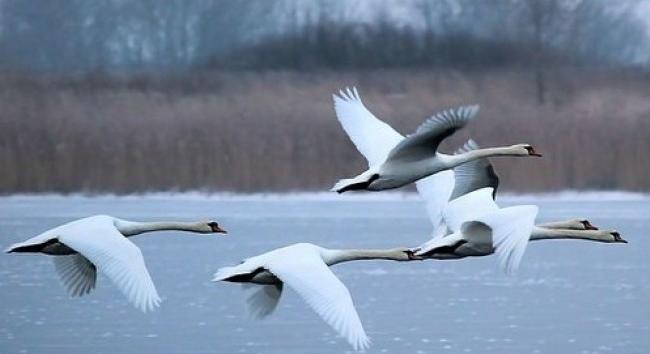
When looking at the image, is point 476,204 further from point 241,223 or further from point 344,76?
point 241,223

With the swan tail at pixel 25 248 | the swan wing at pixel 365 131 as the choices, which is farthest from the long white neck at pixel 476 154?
the swan tail at pixel 25 248

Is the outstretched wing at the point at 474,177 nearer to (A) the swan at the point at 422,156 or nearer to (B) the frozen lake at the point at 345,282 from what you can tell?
(A) the swan at the point at 422,156

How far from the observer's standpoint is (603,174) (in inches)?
651

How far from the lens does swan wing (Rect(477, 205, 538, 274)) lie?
23.7 ft

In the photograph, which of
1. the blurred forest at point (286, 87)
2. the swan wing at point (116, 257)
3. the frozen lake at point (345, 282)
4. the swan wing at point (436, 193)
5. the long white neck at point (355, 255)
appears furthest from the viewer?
the blurred forest at point (286, 87)

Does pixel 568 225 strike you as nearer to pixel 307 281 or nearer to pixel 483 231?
pixel 483 231

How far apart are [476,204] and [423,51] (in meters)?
7.30

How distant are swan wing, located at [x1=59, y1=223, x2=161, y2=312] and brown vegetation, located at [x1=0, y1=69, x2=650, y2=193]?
26.9 ft

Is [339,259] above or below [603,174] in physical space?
above

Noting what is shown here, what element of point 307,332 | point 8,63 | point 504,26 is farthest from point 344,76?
point 307,332

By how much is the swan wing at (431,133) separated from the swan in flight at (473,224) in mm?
351

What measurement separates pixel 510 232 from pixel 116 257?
146 cm

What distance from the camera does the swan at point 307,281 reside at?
7.06 meters

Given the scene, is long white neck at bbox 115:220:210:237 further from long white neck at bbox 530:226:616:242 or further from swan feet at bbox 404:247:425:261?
long white neck at bbox 530:226:616:242
